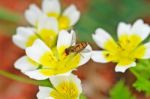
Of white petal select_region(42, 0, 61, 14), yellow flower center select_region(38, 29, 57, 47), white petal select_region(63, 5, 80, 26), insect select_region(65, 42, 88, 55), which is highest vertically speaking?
white petal select_region(42, 0, 61, 14)

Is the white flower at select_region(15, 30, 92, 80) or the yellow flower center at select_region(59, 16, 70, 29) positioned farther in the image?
the yellow flower center at select_region(59, 16, 70, 29)

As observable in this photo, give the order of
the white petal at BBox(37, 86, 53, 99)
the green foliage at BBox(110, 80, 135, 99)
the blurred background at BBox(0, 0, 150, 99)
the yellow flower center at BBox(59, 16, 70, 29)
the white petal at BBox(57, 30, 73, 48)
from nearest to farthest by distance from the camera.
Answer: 1. the white petal at BBox(37, 86, 53, 99)
2. the white petal at BBox(57, 30, 73, 48)
3. the green foliage at BBox(110, 80, 135, 99)
4. the yellow flower center at BBox(59, 16, 70, 29)
5. the blurred background at BBox(0, 0, 150, 99)

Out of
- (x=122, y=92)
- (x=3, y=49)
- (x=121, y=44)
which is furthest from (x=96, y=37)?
(x=3, y=49)

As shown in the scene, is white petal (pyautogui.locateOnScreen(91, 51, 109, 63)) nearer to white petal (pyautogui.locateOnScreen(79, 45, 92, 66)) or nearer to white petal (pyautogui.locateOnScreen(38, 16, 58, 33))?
white petal (pyautogui.locateOnScreen(79, 45, 92, 66))

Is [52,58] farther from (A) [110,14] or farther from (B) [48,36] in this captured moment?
(A) [110,14]

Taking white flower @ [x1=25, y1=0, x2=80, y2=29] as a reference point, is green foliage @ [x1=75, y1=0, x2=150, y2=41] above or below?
above

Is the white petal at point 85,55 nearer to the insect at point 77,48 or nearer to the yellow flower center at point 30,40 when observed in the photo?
the insect at point 77,48

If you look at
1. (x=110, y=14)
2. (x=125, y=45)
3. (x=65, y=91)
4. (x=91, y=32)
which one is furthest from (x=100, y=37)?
(x=110, y=14)

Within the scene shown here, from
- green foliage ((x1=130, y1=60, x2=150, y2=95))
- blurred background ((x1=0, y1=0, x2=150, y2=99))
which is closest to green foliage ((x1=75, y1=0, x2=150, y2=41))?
blurred background ((x1=0, y1=0, x2=150, y2=99))

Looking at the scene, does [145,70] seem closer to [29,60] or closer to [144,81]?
[144,81]
